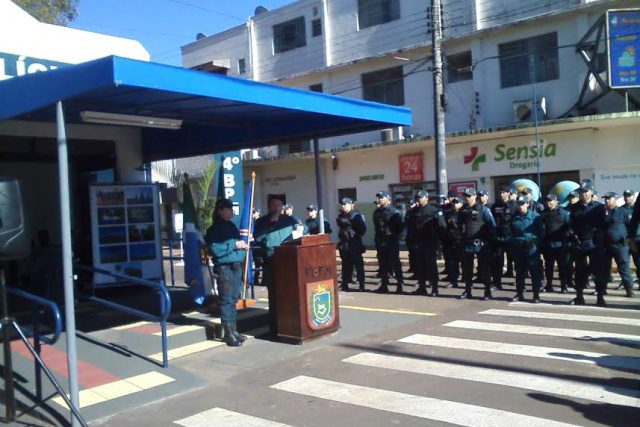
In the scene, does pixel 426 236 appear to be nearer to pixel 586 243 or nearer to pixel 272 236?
pixel 586 243

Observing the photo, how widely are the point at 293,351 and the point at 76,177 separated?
7.77m

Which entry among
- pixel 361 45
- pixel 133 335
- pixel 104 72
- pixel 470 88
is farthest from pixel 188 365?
pixel 361 45

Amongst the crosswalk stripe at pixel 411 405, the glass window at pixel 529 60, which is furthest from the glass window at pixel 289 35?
the crosswalk stripe at pixel 411 405

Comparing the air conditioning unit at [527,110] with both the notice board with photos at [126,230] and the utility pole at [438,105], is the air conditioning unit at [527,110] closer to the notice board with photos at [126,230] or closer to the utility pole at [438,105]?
the utility pole at [438,105]

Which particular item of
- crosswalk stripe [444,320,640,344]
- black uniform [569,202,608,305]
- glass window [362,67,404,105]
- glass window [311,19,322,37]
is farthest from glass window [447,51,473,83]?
crosswalk stripe [444,320,640,344]

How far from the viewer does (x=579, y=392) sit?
5.50 m

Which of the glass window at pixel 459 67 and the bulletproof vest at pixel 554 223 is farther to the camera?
the glass window at pixel 459 67

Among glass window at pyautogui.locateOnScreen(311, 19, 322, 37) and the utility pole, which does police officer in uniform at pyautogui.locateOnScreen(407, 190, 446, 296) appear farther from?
glass window at pyautogui.locateOnScreen(311, 19, 322, 37)

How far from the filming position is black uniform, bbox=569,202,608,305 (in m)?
9.82

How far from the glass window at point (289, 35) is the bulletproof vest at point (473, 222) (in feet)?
62.3

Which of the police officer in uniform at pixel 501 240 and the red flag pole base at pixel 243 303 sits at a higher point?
the police officer in uniform at pixel 501 240

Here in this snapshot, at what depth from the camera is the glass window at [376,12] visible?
24328 mm

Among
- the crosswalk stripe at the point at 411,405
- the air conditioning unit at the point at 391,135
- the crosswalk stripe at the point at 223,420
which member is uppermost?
the air conditioning unit at the point at 391,135

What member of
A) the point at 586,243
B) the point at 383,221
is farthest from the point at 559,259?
the point at 383,221
